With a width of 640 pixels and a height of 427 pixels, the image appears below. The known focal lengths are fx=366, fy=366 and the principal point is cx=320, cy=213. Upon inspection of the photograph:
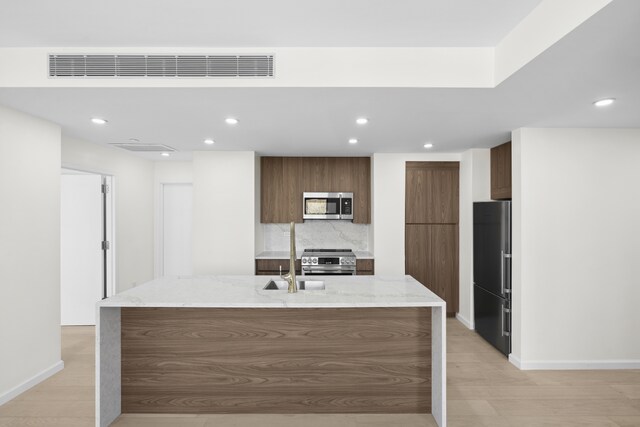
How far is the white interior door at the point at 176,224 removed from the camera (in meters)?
5.93

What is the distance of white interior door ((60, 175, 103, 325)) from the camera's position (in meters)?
4.70

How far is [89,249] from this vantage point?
4.73 meters

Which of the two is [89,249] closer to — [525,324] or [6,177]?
[6,177]

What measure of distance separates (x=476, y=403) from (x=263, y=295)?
1.85 m

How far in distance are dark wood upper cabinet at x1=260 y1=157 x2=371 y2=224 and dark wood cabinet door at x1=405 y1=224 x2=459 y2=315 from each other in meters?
0.94

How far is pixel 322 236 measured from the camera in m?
5.53

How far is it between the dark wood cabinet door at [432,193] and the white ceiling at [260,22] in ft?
8.96

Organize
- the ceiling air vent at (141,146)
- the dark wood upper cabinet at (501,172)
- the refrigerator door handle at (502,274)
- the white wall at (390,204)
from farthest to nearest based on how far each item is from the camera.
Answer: the white wall at (390,204) → the ceiling air vent at (141,146) → the dark wood upper cabinet at (501,172) → the refrigerator door handle at (502,274)

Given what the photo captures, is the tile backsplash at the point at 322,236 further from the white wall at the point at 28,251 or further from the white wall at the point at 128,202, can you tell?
the white wall at the point at 28,251

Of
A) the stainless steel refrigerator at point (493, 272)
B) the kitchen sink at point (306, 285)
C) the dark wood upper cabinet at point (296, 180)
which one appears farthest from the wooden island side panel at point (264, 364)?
the dark wood upper cabinet at point (296, 180)

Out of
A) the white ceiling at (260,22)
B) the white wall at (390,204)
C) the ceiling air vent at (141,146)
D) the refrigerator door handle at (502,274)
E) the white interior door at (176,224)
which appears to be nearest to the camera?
the white ceiling at (260,22)

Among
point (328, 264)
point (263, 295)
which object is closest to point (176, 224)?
point (328, 264)

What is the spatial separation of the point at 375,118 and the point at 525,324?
2401 millimetres

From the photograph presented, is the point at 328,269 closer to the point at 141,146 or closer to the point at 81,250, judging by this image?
the point at 141,146
